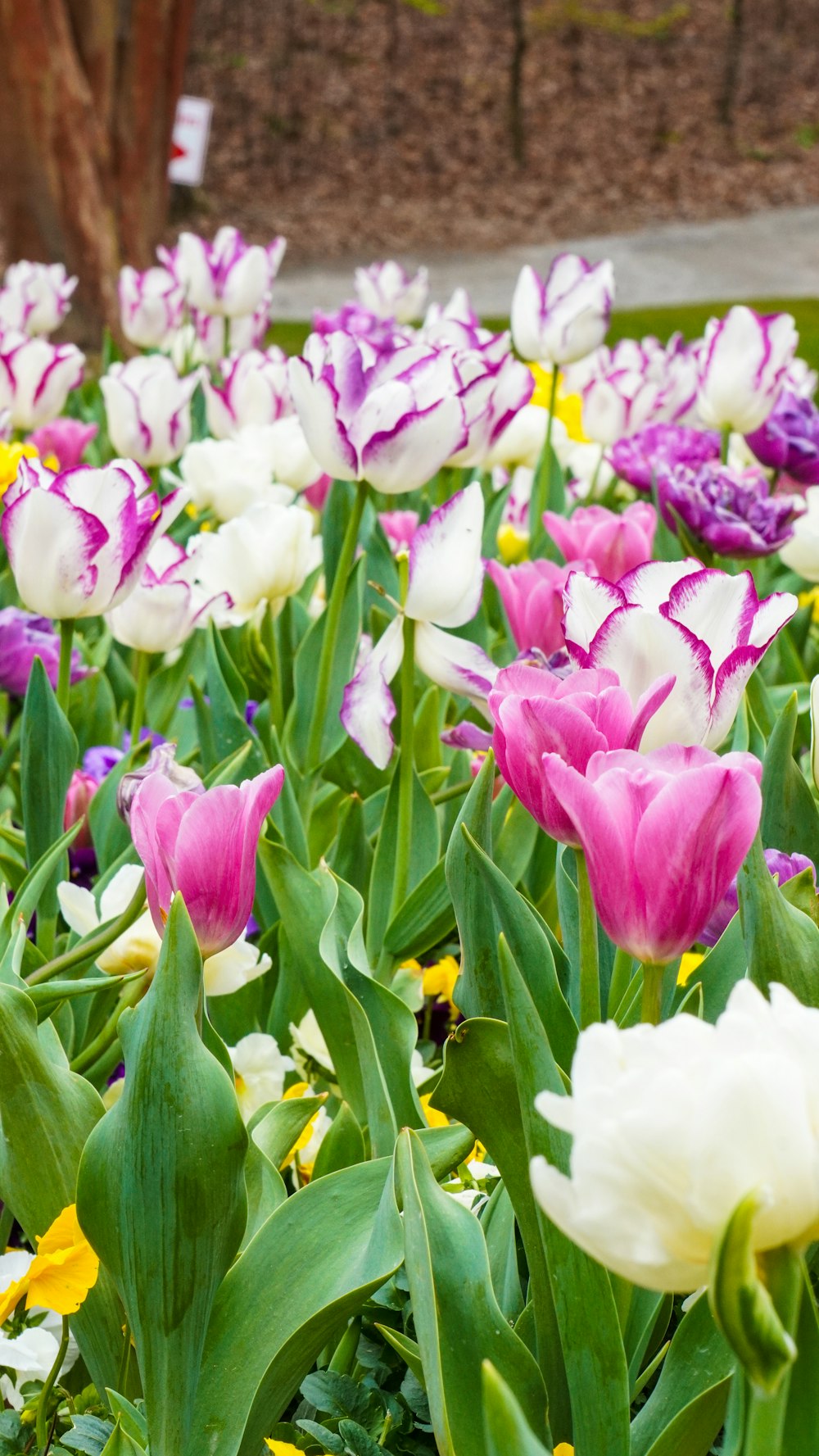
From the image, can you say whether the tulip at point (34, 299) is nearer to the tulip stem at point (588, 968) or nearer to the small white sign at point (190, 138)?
the small white sign at point (190, 138)

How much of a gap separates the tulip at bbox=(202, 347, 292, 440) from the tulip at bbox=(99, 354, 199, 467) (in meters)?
0.17

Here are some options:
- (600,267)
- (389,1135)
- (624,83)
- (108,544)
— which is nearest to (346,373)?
(108,544)

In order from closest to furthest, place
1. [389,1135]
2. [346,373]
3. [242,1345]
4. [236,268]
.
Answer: [242,1345] < [389,1135] < [346,373] < [236,268]

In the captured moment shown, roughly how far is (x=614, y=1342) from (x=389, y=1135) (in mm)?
262

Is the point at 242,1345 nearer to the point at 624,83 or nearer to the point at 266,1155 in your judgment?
the point at 266,1155

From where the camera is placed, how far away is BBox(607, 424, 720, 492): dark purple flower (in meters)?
1.96

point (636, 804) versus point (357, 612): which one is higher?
point (636, 804)

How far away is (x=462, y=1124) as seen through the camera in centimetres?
80

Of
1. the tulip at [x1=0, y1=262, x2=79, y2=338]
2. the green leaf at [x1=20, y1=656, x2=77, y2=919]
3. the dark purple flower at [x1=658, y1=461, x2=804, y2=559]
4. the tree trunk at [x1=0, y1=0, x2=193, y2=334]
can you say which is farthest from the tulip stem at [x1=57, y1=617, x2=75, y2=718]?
the tree trunk at [x1=0, y1=0, x2=193, y2=334]

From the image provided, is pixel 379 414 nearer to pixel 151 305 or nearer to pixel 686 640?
pixel 686 640

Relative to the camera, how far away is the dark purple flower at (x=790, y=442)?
2.00 meters

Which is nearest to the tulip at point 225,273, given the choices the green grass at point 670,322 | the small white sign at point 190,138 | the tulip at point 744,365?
the tulip at point 744,365

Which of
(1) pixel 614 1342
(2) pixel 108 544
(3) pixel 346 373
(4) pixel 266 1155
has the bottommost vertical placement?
(4) pixel 266 1155

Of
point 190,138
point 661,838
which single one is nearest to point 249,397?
point 661,838
